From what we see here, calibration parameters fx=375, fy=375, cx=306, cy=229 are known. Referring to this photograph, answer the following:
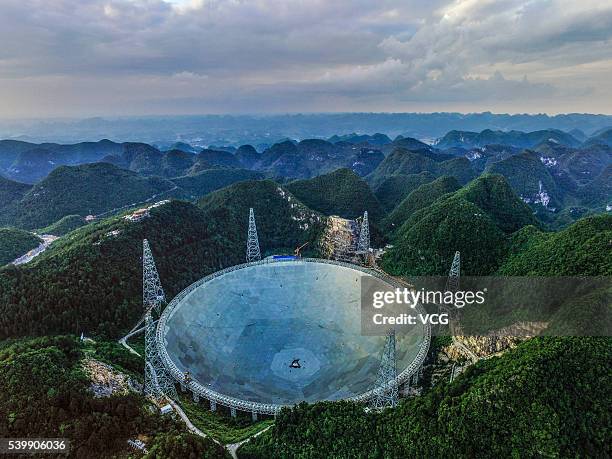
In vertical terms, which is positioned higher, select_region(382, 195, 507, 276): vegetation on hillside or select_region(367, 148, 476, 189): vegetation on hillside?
select_region(367, 148, 476, 189): vegetation on hillside

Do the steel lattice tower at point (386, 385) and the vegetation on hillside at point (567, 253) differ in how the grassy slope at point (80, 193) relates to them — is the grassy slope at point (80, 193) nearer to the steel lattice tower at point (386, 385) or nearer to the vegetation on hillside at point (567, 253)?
the steel lattice tower at point (386, 385)

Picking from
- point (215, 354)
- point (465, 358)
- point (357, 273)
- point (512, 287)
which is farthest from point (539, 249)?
point (215, 354)

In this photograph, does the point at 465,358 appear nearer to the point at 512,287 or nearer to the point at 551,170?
the point at 512,287

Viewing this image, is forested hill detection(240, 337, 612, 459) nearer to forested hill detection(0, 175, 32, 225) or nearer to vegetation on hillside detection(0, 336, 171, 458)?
vegetation on hillside detection(0, 336, 171, 458)

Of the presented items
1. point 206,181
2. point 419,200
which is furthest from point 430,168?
point 206,181

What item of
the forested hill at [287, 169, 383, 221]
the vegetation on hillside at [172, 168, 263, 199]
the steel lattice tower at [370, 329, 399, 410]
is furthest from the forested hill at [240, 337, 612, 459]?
the vegetation on hillside at [172, 168, 263, 199]

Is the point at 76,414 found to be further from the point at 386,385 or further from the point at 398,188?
the point at 398,188
